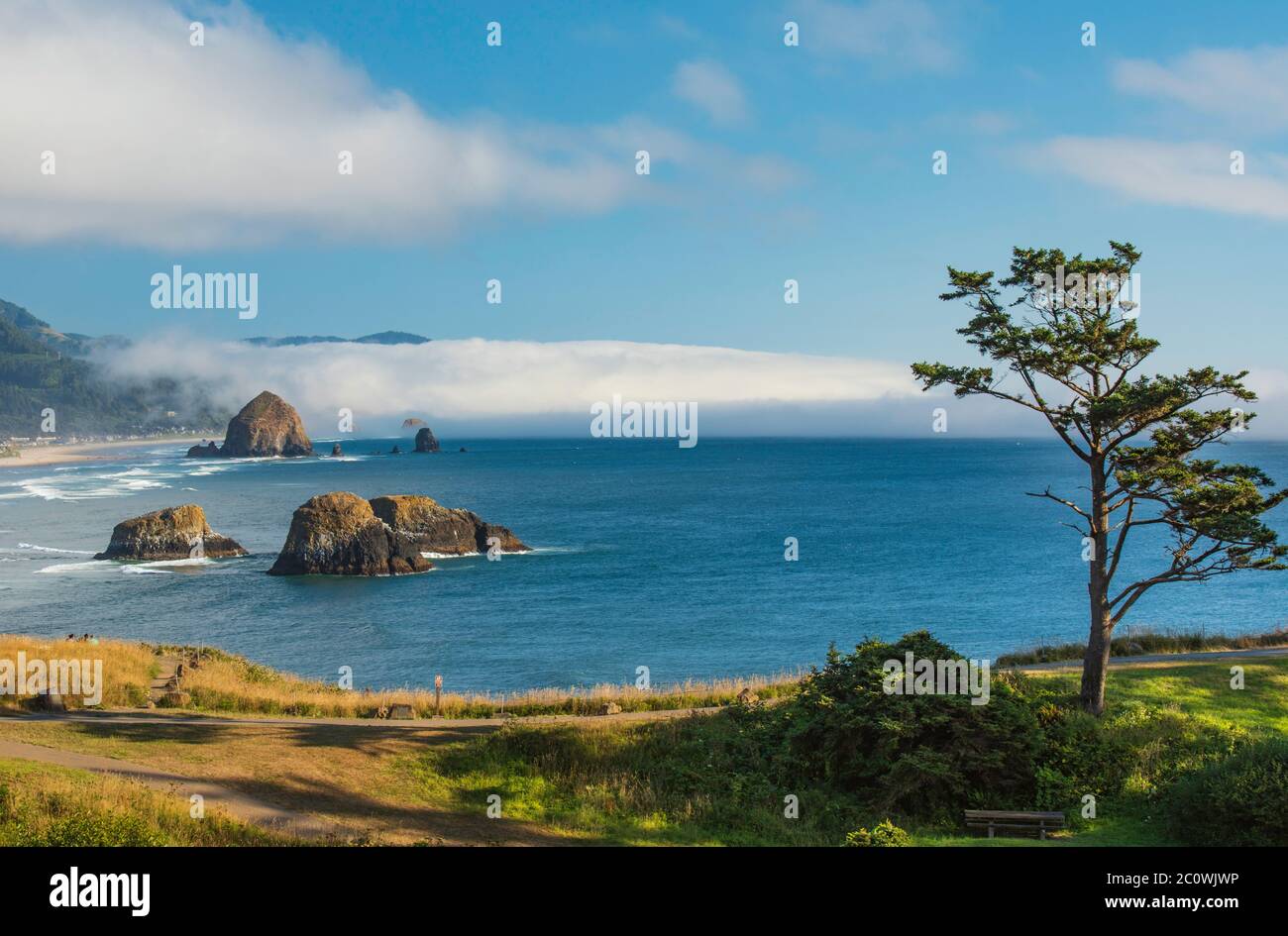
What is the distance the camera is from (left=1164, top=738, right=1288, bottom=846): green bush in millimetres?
18531

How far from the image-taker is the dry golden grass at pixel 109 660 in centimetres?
2931

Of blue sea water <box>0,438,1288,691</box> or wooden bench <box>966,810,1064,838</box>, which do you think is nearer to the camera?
wooden bench <box>966,810,1064,838</box>

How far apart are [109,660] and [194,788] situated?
16264mm

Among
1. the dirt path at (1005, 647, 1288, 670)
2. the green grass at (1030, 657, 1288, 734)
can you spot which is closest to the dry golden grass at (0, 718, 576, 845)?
the green grass at (1030, 657, 1288, 734)

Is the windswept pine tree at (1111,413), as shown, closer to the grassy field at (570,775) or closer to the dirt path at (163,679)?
the grassy field at (570,775)

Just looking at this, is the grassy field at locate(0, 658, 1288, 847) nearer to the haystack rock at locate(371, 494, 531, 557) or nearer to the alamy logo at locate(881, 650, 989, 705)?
the alamy logo at locate(881, 650, 989, 705)

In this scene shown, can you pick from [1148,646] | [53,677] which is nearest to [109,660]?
[53,677]

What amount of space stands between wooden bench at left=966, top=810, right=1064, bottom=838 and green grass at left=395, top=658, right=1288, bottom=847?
0.43 m

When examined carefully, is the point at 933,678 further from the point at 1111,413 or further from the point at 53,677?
the point at 53,677

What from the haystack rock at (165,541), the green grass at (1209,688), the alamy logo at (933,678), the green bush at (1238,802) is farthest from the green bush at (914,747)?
the haystack rock at (165,541)

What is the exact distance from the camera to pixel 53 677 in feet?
99.1

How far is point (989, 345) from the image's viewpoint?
89.1ft

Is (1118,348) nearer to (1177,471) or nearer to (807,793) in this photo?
(1177,471)
